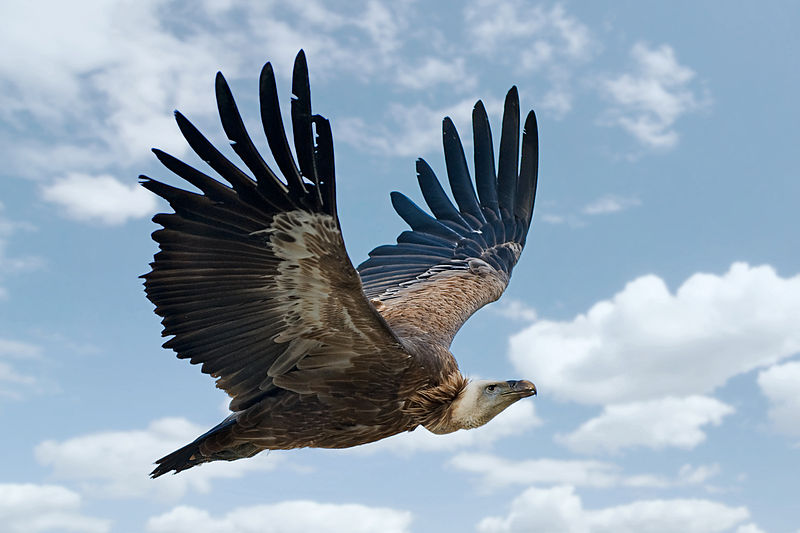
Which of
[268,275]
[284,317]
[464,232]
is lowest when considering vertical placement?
[284,317]

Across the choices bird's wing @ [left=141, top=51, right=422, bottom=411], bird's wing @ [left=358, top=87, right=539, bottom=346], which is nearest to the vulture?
bird's wing @ [left=141, top=51, right=422, bottom=411]

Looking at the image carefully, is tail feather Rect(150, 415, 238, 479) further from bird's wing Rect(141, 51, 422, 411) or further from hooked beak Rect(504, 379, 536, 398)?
hooked beak Rect(504, 379, 536, 398)

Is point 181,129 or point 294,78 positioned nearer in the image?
point 294,78

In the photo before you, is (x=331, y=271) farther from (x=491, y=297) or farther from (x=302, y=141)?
(x=491, y=297)

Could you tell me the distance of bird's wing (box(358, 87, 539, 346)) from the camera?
8516 mm

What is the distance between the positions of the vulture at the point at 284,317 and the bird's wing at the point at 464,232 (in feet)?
4.21

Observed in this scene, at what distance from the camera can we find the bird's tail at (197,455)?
6.05 metres

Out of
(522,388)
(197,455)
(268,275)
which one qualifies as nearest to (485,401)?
(522,388)

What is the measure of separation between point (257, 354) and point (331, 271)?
3.37 feet

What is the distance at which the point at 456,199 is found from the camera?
31.8ft

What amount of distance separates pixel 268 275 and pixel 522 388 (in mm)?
2072

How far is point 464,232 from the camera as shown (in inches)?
382

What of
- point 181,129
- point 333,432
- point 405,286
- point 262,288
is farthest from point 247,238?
point 405,286

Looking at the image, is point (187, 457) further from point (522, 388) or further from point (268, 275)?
point (522, 388)
